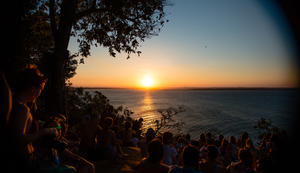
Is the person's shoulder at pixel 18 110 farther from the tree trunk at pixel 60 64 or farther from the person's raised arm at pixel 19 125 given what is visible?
the tree trunk at pixel 60 64

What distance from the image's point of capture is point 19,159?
164 cm

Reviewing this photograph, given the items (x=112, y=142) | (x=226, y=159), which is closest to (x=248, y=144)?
(x=226, y=159)

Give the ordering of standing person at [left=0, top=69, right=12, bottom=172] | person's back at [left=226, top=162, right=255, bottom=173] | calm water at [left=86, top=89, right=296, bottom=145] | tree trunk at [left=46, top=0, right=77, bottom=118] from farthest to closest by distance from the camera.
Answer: calm water at [left=86, top=89, right=296, bottom=145], tree trunk at [left=46, top=0, right=77, bottom=118], person's back at [left=226, top=162, right=255, bottom=173], standing person at [left=0, top=69, right=12, bottom=172]

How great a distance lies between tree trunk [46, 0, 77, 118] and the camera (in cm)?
600

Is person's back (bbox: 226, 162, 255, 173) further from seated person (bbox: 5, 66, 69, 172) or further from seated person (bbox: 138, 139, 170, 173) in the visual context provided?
seated person (bbox: 5, 66, 69, 172)

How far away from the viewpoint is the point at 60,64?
616cm

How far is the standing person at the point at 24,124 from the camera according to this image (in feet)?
5.07

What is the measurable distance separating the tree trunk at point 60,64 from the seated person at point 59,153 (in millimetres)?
3791

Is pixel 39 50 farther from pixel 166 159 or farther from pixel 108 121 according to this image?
pixel 166 159

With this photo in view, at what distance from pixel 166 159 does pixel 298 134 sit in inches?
230

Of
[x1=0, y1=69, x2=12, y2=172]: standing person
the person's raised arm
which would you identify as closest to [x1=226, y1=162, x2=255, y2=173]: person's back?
the person's raised arm

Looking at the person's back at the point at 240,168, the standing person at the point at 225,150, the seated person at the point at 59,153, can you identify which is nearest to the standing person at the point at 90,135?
the seated person at the point at 59,153

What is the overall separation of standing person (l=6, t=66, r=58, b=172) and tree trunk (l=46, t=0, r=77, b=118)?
4.65 metres

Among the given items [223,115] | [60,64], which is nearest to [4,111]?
[60,64]
